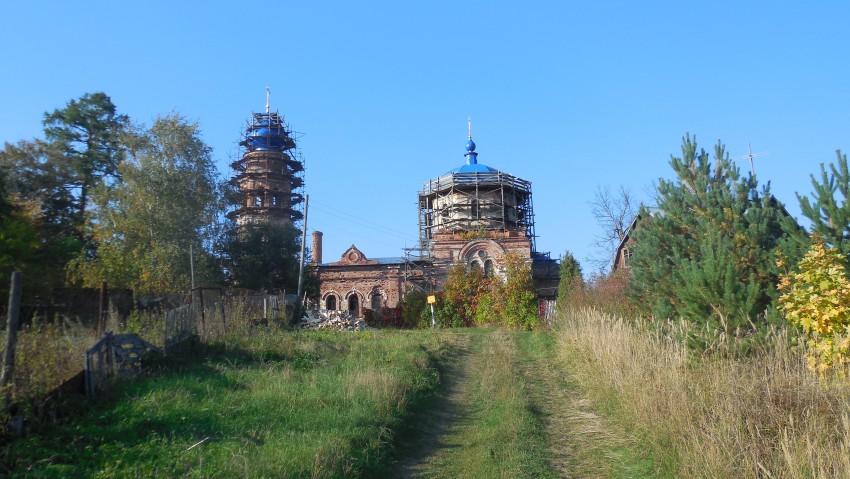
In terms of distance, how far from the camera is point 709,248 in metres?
10.8

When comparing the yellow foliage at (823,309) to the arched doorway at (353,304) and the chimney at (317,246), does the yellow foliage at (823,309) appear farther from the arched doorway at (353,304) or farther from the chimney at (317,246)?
the chimney at (317,246)

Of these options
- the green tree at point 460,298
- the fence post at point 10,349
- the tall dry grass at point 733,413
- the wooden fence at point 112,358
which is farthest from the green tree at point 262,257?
the tall dry grass at point 733,413

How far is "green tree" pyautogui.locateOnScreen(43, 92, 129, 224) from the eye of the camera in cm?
3369

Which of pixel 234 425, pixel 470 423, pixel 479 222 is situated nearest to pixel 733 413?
pixel 470 423

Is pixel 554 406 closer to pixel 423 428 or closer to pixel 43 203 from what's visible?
pixel 423 428

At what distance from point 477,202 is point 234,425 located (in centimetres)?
3514

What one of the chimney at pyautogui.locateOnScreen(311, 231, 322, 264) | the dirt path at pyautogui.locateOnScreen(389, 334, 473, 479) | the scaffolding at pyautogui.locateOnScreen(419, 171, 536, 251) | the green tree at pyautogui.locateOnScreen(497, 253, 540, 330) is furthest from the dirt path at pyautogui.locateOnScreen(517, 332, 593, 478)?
the chimney at pyautogui.locateOnScreen(311, 231, 322, 264)

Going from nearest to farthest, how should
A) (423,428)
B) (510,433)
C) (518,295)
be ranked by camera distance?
(510,433) → (423,428) → (518,295)

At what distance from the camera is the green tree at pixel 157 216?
88.1 feet

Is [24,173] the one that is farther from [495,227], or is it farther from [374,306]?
[495,227]

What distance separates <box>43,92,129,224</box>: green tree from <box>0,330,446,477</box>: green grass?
2666 cm

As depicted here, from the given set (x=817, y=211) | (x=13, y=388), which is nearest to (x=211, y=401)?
(x=13, y=388)

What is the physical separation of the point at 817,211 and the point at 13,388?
10538 mm

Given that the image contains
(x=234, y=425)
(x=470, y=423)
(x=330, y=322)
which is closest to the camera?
(x=234, y=425)
